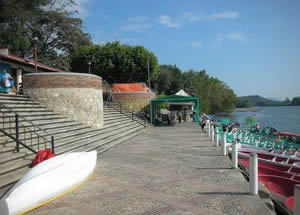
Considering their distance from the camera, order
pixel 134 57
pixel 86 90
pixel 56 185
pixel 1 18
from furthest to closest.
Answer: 1. pixel 134 57
2. pixel 1 18
3. pixel 86 90
4. pixel 56 185

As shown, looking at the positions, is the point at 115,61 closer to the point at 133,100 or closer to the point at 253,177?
the point at 133,100

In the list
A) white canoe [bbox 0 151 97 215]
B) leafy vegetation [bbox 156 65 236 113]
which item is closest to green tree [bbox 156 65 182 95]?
leafy vegetation [bbox 156 65 236 113]

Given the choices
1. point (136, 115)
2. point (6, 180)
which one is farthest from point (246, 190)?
point (136, 115)

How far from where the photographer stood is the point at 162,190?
5871mm

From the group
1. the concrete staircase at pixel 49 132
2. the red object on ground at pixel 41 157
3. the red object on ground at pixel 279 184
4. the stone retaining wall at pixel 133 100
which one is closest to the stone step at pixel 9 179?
the concrete staircase at pixel 49 132

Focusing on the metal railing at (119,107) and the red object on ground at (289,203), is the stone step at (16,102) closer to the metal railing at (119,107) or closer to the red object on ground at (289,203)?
the red object on ground at (289,203)

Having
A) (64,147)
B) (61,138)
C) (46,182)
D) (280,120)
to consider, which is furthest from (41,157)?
(280,120)

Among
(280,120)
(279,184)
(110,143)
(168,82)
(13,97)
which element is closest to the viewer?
(279,184)

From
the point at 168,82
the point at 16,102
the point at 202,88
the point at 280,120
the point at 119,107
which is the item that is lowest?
the point at 280,120

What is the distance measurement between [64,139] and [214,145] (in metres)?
6.46

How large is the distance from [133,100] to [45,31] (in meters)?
21.2

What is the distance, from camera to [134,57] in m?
36.0

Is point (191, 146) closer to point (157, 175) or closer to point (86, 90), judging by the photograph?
point (157, 175)

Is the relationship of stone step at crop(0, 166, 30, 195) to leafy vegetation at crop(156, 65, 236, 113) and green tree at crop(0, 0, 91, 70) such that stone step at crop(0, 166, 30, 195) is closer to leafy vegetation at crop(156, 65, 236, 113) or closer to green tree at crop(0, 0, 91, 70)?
green tree at crop(0, 0, 91, 70)
